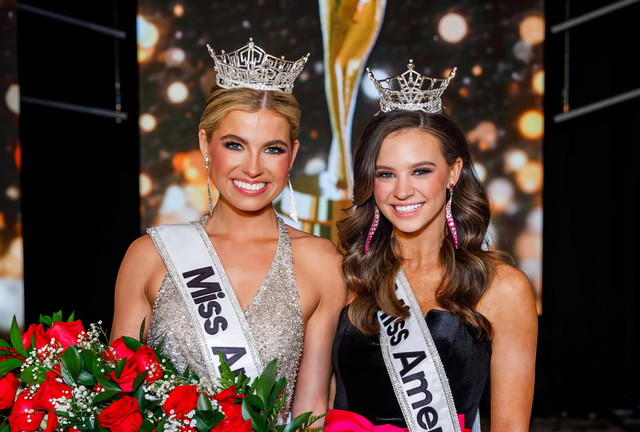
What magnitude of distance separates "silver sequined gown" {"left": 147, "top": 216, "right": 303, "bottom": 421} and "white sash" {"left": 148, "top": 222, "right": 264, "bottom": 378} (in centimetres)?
2

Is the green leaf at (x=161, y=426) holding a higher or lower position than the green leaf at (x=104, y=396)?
lower

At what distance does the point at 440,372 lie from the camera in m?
1.96

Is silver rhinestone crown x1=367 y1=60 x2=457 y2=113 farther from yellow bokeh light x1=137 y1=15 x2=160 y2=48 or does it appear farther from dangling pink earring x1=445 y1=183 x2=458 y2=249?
yellow bokeh light x1=137 y1=15 x2=160 y2=48

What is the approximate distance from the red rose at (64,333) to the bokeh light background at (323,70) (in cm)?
280

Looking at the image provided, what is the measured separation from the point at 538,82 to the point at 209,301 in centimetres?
300

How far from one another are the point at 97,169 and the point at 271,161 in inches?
96.5

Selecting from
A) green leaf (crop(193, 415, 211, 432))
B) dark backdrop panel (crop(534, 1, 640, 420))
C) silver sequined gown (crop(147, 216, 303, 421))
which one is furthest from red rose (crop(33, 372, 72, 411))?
dark backdrop panel (crop(534, 1, 640, 420))

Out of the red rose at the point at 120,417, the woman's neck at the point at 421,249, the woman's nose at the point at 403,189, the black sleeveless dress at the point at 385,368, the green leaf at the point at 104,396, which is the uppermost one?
the woman's nose at the point at 403,189

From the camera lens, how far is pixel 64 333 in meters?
1.46

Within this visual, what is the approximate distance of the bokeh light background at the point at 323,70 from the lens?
420 cm

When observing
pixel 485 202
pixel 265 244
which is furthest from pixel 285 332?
pixel 485 202

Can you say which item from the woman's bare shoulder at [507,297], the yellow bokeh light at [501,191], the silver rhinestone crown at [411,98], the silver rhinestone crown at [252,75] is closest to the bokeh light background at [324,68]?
the yellow bokeh light at [501,191]

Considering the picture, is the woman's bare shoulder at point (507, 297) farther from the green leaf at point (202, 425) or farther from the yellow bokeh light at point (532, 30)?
the yellow bokeh light at point (532, 30)

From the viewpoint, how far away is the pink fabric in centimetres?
179
